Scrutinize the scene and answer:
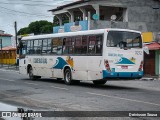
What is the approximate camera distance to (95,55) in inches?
751

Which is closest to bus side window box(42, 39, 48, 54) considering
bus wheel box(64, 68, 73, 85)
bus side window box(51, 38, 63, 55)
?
bus side window box(51, 38, 63, 55)

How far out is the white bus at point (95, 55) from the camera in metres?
18.6

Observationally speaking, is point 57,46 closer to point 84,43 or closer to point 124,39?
point 84,43

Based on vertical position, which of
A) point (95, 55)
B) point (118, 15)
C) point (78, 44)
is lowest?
point (95, 55)

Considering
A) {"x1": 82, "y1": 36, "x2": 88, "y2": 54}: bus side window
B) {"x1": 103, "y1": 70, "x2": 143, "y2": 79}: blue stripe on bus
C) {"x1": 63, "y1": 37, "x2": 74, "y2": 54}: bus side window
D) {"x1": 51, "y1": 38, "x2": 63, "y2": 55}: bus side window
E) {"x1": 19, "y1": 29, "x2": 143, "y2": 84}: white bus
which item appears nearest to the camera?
{"x1": 103, "y1": 70, "x2": 143, "y2": 79}: blue stripe on bus

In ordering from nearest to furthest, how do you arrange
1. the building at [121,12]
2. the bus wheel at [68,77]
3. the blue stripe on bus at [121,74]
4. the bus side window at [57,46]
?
the blue stripe on bus at [121,74] → the bus wheel at [68,77] → the bus side window at [57,46] → the building at [121,12]

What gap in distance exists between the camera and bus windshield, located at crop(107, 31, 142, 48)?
61.3ft

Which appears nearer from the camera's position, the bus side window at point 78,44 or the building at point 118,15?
the bus side window at point 78,44

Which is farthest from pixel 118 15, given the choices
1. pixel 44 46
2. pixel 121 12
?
pixel 44 46

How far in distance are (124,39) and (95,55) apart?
1646 mm

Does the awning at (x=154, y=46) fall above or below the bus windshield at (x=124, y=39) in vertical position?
below

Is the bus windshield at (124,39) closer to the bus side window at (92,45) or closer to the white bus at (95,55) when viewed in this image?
the white bus at (95,55)

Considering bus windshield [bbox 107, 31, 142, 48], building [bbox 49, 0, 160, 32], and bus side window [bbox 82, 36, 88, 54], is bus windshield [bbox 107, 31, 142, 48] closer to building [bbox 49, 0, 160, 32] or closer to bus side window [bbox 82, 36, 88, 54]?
bus side window [bbox 82, 36, 88, 54]

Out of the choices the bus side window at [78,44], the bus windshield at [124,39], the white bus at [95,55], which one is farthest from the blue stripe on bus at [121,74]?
the bus side window at [78,44]
